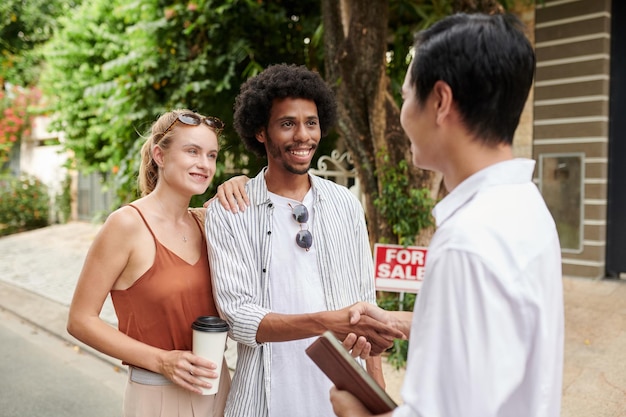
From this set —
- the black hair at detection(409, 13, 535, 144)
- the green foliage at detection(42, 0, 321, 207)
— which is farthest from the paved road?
the black hair at detection(409, 13, 535, 144)

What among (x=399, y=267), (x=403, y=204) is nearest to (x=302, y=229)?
(x=399, y=267)

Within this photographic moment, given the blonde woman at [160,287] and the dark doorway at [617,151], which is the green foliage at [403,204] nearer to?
the blonde woman at [160,287]

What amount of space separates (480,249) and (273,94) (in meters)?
1.42

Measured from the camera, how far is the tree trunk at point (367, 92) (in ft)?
16.8

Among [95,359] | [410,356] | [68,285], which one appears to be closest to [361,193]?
[95,359]

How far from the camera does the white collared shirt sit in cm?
96

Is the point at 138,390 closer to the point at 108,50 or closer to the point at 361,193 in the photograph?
the point at 361,193

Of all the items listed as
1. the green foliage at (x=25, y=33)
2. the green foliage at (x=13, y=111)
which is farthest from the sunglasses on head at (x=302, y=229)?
the green foliage at (x=13, y=111)

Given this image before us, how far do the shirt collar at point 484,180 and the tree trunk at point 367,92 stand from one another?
13.2 ft

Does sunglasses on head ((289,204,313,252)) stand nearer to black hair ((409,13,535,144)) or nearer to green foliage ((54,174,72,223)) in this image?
black hair ((409,13,535,144))

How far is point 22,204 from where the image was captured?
50.5 ft

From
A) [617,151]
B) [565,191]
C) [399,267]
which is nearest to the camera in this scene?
[399,267]

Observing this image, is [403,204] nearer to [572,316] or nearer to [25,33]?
[572,316]

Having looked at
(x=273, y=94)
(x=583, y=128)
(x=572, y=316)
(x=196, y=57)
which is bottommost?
(x=572, y=316)
